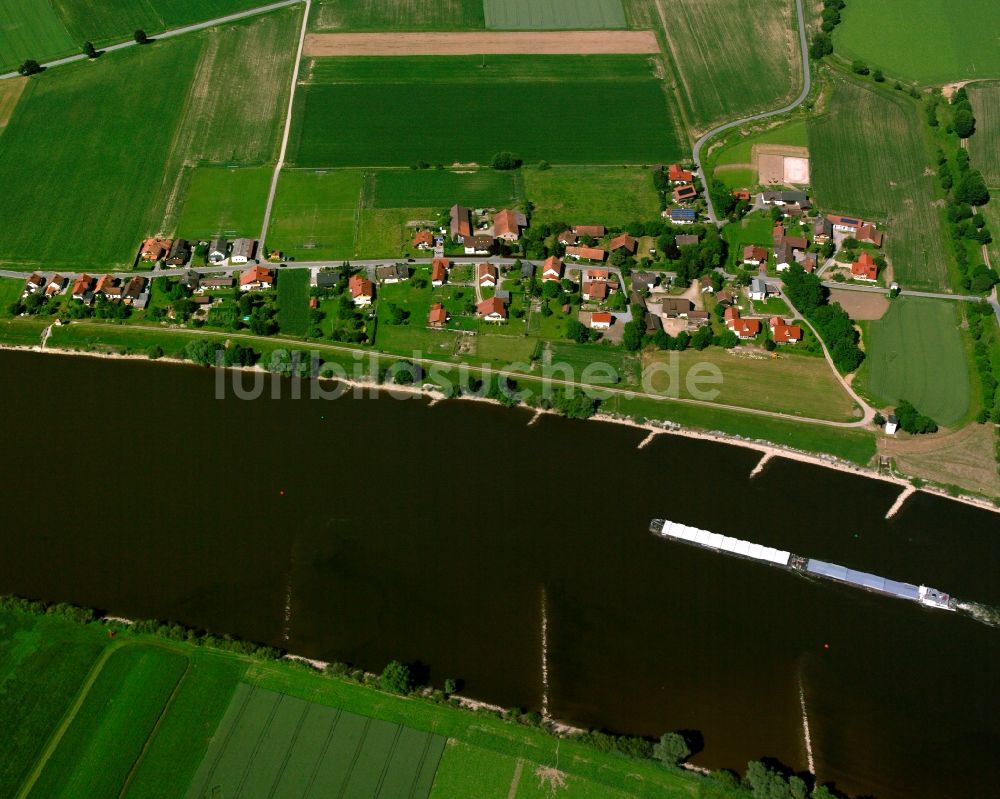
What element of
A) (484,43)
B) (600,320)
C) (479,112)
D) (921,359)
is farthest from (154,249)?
(921,359)

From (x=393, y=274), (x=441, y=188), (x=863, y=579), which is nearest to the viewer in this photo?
(x=863, y=579)

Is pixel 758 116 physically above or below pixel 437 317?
below

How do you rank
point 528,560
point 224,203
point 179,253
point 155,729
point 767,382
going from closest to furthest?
point 155,729 < point 528,560 < point 767,382 < point 179,253 < point 224,203

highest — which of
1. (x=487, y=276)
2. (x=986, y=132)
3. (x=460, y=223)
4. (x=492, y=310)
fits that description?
(x=460, y=223)

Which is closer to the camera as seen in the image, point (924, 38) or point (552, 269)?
point (552, 269)

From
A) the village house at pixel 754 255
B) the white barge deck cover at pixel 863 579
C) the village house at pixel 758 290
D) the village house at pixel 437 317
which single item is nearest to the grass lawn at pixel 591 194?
the village house at pixel 754 255

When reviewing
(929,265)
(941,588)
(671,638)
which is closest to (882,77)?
(929,265)

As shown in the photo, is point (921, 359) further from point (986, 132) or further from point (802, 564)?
point (986, 132)
